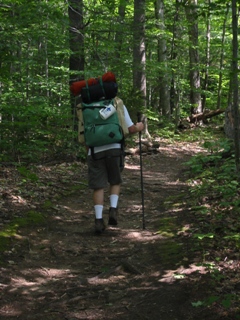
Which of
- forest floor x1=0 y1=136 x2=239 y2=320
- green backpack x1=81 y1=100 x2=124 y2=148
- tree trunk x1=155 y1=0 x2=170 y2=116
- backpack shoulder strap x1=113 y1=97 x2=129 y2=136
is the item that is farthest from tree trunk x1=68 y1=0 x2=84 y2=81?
tree trunk x1=155 y1=0 x2=170 y2=116

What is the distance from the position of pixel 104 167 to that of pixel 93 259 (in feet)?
5.01

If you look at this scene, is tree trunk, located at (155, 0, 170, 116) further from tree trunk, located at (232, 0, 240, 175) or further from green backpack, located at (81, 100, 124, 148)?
green backpack, located at (81, 100, 124, 148)

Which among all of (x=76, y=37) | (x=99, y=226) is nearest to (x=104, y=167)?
(x=99, y=226)

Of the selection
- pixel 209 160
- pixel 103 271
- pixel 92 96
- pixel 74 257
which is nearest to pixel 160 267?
pixel 103 271

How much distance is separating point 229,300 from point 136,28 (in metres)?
11.2

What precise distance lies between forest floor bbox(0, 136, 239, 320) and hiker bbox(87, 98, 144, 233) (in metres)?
0.26

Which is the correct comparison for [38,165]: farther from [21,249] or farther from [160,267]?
[160,267]

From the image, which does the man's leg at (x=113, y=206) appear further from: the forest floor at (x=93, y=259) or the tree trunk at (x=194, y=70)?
the tree trunk at (x=194, y=70)

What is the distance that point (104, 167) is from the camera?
5.79m

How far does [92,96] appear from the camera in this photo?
5434mm

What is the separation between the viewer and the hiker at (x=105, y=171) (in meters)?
5.66

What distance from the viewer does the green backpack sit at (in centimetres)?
543

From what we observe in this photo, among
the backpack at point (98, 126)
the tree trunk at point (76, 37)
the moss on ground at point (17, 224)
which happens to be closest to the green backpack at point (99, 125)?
the backpack at point (98, 126)

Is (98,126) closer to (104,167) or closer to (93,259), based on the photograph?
(104,167)
